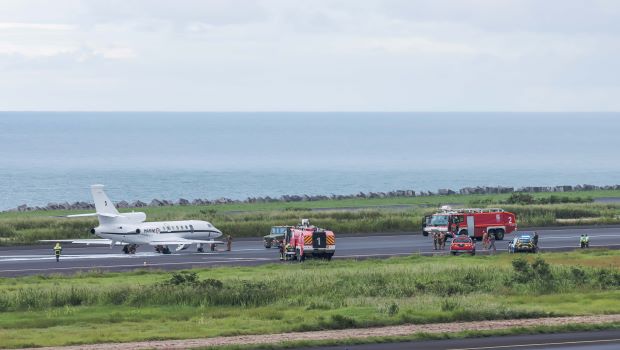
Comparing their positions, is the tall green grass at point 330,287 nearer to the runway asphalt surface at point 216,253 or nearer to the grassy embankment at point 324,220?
Result: the runway asphalt surface at point 216,253

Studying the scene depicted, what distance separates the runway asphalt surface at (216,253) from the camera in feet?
234

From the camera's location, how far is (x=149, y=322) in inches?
1781

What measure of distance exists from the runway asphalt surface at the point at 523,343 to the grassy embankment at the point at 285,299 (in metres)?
4.33

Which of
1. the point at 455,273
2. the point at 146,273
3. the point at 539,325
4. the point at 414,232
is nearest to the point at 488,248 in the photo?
the point at 414,232

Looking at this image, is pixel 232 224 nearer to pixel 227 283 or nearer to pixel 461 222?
pixel 461 222

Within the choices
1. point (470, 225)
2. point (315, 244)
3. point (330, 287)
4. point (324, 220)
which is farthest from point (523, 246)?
point (330, 287)

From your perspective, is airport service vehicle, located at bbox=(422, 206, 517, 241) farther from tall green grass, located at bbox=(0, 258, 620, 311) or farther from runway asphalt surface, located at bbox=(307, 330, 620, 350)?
runway asphalt surface, located at bbox=(307, 330, 620, 350)

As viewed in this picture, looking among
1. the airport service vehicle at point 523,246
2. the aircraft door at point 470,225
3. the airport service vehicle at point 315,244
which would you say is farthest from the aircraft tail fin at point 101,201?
the airport service vehicle at point 523,246

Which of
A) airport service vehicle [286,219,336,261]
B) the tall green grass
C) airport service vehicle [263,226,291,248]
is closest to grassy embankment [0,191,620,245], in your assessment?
airport service vehicle [263,226,291,248]

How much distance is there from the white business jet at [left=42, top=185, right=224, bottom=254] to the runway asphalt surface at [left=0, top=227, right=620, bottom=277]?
36.1 inches

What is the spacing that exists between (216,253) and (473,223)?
68.0 ft

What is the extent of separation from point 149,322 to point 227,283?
401 inches

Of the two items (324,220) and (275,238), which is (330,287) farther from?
(324,220)

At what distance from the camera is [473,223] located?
8688cm
